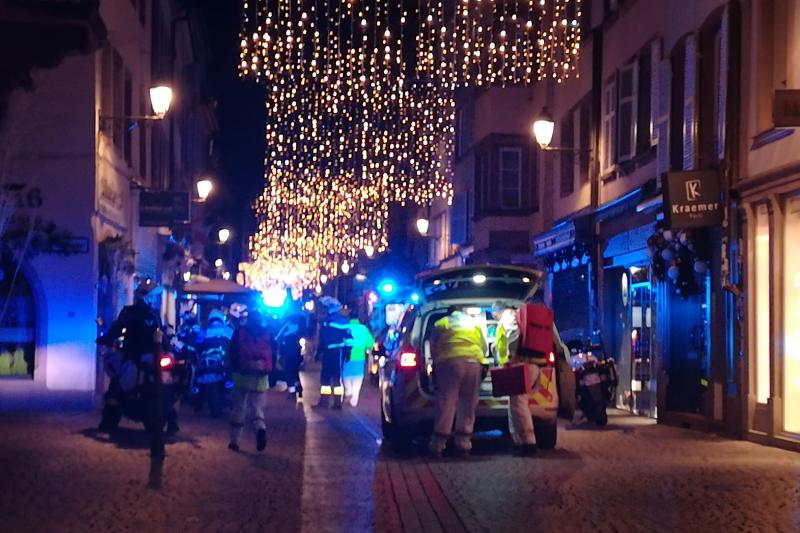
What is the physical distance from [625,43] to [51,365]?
11.8 meters

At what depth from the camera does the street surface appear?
9633mm

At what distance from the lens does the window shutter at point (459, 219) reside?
36.8 m

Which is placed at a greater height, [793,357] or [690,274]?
[690,274]

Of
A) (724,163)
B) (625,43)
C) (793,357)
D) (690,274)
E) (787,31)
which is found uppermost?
(625,43)

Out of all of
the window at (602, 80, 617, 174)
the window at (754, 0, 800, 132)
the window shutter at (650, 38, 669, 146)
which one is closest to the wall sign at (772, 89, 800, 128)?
the window at (754, 0, 800, 132)

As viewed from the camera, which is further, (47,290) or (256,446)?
(47,290)

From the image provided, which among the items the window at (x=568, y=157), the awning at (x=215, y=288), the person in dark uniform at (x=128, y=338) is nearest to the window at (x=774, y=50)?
the person in dark uniform at (x=128, y=338)

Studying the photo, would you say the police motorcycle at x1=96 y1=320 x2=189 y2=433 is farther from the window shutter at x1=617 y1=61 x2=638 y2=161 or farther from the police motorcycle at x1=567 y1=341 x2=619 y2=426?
the window shutter at x1=617 y1=61 x2=638 y2=161

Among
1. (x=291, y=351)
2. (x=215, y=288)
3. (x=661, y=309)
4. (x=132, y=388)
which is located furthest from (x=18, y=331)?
(x=661, y=309)

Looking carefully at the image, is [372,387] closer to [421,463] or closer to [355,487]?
[421,463]

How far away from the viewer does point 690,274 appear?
1847 cm

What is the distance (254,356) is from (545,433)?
11.8 feet

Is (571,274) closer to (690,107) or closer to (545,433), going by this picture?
(690,107)

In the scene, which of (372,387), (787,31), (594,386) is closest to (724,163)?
(787,31)
